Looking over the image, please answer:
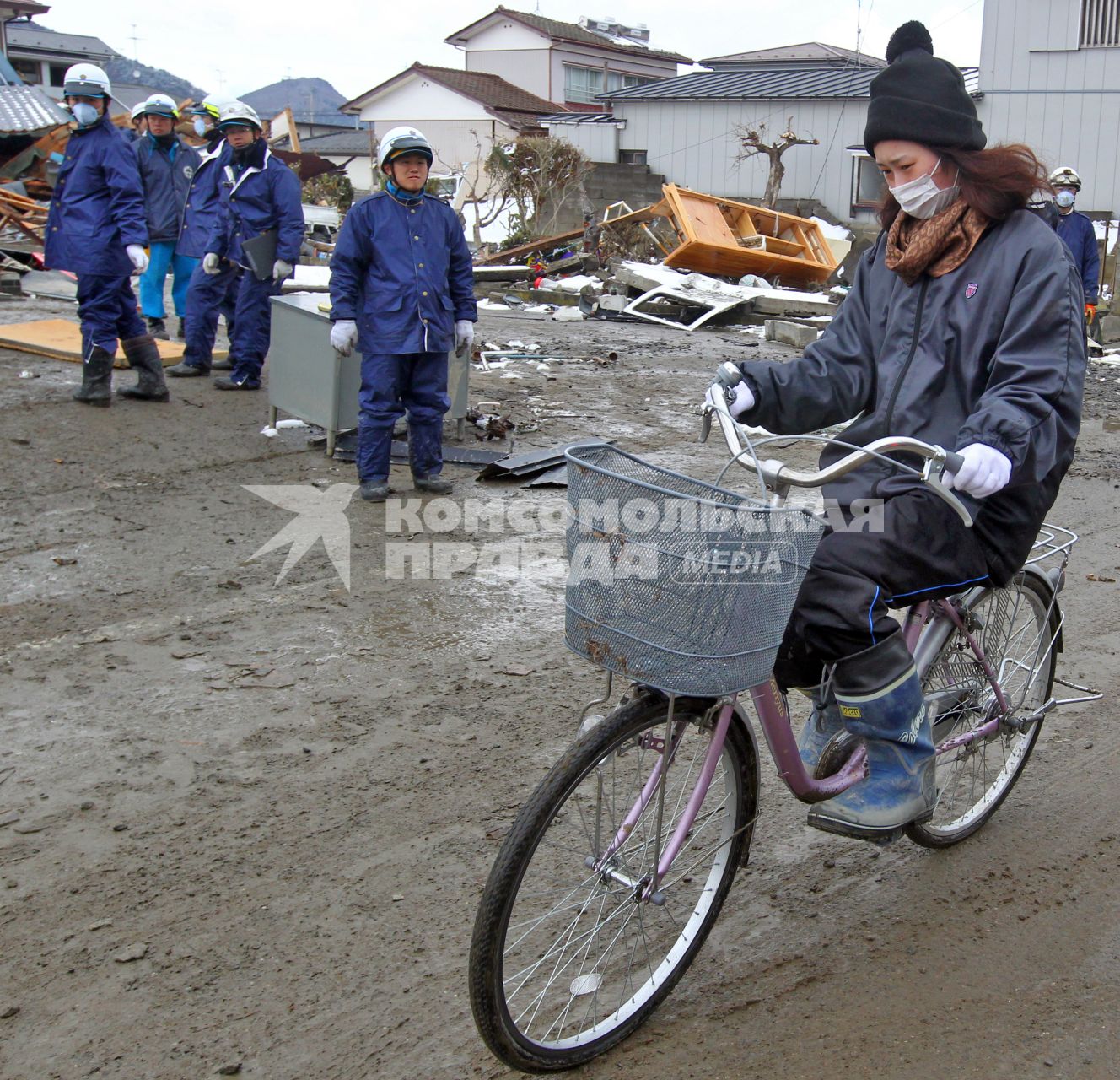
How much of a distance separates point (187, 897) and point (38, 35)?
55.8m

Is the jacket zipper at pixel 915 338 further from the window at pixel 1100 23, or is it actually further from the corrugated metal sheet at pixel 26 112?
the window at pixel 1100 23

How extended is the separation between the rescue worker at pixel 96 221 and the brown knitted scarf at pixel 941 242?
6433 millimetres

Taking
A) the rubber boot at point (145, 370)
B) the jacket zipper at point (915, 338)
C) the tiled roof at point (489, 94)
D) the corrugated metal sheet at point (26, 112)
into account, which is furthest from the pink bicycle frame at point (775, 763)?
the tiled roof at point (489, 94)

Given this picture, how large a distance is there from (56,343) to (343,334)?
451 cm

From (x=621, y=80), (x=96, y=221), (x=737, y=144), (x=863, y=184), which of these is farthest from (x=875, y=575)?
(x=621, y=80)

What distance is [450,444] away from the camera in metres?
8.18

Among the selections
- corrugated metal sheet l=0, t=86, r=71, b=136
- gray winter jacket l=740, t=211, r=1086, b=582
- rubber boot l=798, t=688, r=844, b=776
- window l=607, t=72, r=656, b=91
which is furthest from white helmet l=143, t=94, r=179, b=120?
window l=607, t=72, r=656, b=91

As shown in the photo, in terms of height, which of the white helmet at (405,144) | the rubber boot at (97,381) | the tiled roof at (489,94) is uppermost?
the tiled roof at (489,94)

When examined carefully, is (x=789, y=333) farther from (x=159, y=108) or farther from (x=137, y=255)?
(x=137, y=255)

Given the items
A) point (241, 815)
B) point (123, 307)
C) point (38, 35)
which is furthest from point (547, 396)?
point (38, 35)

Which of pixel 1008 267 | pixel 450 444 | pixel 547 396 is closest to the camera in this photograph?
pixel 1008 267

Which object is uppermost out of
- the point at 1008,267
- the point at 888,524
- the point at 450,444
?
the point at 1008,267

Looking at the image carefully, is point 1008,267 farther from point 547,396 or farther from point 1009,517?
point 547,396

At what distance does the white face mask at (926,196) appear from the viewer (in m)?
2.74
